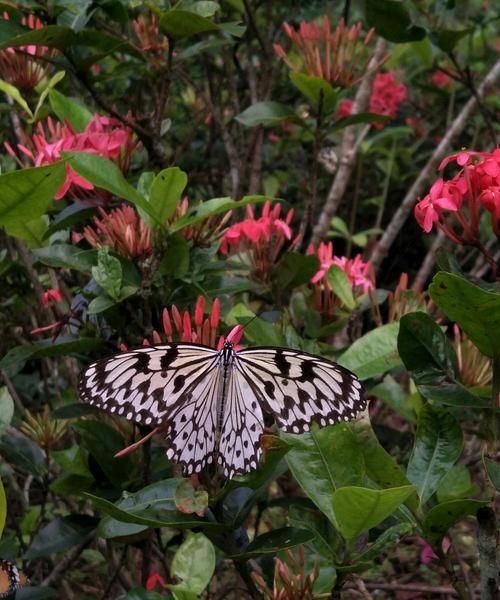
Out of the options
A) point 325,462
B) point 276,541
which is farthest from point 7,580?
point 325,462

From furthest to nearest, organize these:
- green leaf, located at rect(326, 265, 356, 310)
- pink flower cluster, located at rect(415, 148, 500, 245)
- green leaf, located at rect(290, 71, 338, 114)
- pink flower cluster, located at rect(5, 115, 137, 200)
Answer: green leaf, located at rect(290, 71, 338, 114) → green leaf, located at rect(326, 265, 356, 310) → pink flower cluster, located at rect(5, 115, 137, 200) → pink flower cluster, located at rect(415, 148, 500, 245)

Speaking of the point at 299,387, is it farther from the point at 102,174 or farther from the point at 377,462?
the point at 102,174

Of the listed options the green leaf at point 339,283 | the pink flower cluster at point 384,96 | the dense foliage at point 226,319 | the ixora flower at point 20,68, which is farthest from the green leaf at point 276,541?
the pink flower cluster at point 384,96

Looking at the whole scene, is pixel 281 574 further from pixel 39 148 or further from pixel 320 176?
pixel 320 176

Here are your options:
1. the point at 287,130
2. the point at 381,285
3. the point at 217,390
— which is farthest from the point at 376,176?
the point at 217,390

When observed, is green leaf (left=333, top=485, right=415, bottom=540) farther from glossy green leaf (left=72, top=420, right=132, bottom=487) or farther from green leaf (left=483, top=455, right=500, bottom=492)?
glossy green leaf (left=72, top=420, right=132, bottom=487)

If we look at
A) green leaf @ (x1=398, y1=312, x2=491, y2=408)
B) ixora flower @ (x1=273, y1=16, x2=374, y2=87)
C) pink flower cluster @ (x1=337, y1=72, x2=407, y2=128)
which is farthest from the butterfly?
pink flower cluster @ (x1=337, y1=72, x2=407, y2=128)
